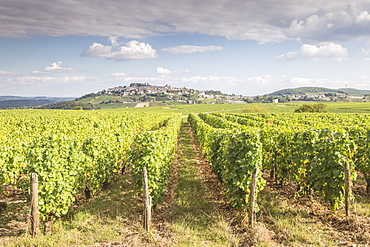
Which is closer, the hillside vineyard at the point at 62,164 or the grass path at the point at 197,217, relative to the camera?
the grass path at the point at 197,217

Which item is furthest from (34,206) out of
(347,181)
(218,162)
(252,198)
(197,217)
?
(347,181)

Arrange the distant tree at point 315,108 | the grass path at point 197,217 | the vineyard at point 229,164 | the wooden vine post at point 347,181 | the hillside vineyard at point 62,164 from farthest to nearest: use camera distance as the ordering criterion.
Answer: the distant tree at point 315,108
the vineyard at point 229,164
the hillside vineyard at point 62,164
the wooden vine post at point 347,181
the grass path at point 197,217

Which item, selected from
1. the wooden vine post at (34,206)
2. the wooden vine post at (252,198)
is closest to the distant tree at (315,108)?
the wooden vine post at (252,198)

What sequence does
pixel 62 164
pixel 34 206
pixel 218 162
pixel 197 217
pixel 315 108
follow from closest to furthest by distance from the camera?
pixel 34 206 < pixel 62 164 < pixel 197 217 < pixel 218 162 < pixel 315 108

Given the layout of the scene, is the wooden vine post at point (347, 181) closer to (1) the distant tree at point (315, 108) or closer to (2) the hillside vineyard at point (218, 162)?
(2) the hillside vineyard at point (218, 162)

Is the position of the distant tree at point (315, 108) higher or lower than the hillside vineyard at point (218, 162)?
higher

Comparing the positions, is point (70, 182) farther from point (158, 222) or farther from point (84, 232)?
point (158, 222)

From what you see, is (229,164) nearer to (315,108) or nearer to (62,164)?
(62,164)

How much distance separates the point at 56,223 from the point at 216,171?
23.3 feet

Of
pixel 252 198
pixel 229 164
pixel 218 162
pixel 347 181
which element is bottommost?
pixel 252 198

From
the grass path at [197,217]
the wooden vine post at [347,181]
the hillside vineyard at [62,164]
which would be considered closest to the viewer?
the grass path at [197,217]

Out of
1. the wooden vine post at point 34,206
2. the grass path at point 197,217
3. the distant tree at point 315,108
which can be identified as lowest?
the grass path at point 197,217

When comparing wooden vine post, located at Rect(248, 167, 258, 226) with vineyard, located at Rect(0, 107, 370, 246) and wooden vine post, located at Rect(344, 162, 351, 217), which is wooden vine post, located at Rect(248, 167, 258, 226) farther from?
wooden vine post, located at Rect(344, 162, 351, 217)

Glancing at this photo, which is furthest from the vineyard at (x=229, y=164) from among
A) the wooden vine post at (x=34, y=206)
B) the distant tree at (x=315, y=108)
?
the distant tree at (x=315, y=108)
